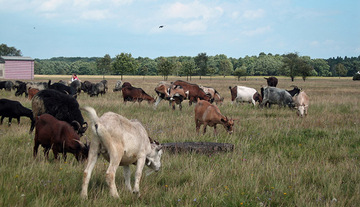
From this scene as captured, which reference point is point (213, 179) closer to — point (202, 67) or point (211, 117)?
point (211, 117)

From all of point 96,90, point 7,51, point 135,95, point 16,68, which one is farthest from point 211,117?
point 7,51

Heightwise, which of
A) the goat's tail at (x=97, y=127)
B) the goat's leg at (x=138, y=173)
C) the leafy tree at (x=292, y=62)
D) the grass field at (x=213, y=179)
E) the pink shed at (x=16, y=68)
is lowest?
the grass field at (x=213, y=179)

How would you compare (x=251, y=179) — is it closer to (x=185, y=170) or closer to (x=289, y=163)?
(x=185, y=170)

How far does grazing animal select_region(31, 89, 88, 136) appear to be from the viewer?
9.32 meters

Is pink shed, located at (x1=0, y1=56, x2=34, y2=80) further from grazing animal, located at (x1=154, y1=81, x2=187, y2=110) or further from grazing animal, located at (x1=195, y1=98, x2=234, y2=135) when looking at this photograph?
grazing animal, located at (x1=195, y1=98, x2=234, y2=135)

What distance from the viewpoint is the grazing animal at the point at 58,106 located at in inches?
367

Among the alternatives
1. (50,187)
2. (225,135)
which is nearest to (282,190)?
(50,187)

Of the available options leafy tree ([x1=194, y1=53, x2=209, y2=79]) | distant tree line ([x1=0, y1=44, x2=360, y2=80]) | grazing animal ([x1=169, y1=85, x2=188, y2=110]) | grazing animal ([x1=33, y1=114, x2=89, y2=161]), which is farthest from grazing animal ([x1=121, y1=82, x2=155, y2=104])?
leafy tree ([x1=194, y1=53, x2=209, y2=79])

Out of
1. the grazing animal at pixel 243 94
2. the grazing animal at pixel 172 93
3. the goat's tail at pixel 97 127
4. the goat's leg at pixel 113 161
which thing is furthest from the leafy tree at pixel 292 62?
the goat's tail at pixel 97 127

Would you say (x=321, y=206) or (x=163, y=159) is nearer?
(x=321, y=206)

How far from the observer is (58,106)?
9.50 m

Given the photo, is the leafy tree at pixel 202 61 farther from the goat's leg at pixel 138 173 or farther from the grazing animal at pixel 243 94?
the goat's leg at pixel 138 173

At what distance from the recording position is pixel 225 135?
1025 centimetres

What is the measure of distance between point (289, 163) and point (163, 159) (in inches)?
106
